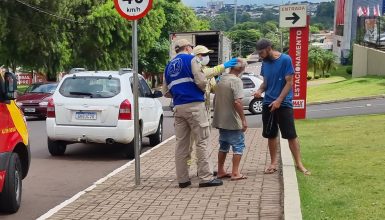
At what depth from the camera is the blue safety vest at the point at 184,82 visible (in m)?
7.84

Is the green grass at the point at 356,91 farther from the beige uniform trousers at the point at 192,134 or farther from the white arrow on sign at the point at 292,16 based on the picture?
the beige uniform trousers at the point at 192,134

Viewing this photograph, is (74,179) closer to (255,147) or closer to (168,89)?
(168,89)

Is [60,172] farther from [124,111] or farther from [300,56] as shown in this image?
[300,56]

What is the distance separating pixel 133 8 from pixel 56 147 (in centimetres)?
487

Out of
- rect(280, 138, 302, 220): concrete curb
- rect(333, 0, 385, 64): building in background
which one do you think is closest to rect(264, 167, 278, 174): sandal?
rect(280, 138, 302, 220): concrete curb

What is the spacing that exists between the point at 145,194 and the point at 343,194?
8.51 feet

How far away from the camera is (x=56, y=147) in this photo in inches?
478

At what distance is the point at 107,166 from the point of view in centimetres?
1091

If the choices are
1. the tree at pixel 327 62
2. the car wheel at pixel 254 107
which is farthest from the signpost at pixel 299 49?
the tree at pixel 327 62

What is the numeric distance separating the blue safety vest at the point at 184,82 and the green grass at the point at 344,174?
1782mm

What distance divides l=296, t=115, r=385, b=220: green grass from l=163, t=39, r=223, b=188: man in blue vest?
1.35 metres

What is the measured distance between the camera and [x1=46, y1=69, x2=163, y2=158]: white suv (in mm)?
11398

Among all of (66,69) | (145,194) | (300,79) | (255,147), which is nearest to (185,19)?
(66,69)

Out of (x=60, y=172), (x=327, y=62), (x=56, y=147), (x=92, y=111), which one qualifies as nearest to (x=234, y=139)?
(x=60, y=172)
